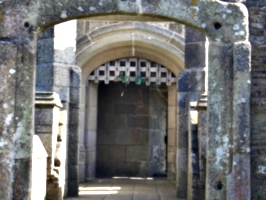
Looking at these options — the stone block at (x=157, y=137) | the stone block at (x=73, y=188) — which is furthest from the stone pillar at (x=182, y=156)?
the stone block at (x=157, y=137)

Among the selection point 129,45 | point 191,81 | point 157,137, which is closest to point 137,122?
point 157,137

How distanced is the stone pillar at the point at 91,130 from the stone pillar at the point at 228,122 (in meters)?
6.67

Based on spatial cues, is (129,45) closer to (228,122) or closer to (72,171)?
(72,171)

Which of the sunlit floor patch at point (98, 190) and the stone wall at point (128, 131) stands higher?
the stone wall at point (128, 131)

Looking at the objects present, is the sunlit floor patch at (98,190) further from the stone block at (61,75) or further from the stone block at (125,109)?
the stone block at (125,109)

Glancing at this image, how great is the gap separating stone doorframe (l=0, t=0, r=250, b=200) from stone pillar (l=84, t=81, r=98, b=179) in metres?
6.56

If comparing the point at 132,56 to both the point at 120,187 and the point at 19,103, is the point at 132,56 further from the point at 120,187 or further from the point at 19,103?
the point at 19,103

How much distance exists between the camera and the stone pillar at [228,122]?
6.03 metres

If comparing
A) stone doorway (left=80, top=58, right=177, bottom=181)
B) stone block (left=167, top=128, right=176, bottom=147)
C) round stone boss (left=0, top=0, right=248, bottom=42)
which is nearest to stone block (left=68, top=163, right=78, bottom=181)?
stone block (left=167, top=128, right=176, bottom=147)

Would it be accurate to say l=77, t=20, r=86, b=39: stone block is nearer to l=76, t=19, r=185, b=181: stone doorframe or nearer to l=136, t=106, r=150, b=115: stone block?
l=76, t=19, r=185, b=181: stone doorframe

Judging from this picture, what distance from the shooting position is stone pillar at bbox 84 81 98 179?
12.7 metres

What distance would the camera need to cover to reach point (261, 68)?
21.0ft

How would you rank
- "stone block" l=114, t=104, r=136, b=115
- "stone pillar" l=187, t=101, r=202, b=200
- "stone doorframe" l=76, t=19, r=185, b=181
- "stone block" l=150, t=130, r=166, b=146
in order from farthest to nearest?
"stone block" l=150, t=130, r=166, b=146, "stone block" l=114, t=104, r=136, b=115, "stone doorframe" l=76, t=19, r=185, b=181, "stone pillar" l=187, t=101, r=202, b=200

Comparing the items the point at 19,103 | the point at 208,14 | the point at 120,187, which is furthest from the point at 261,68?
the point at 120,187
